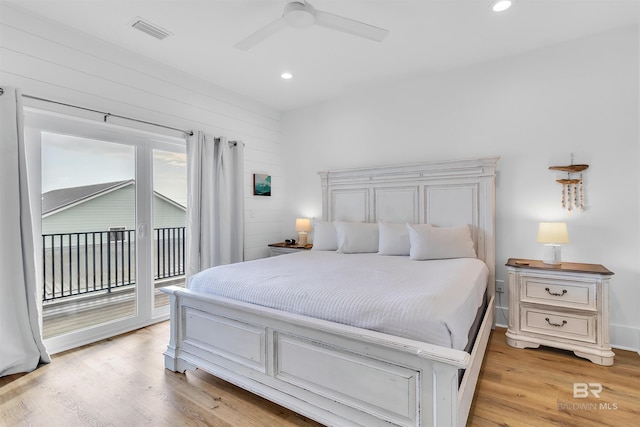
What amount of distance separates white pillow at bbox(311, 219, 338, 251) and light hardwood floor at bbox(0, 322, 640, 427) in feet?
6.19

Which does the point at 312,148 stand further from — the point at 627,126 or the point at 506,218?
the point at 627,126

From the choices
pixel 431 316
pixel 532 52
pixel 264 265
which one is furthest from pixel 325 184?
pixel 431 316

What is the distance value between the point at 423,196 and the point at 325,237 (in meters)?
1.24

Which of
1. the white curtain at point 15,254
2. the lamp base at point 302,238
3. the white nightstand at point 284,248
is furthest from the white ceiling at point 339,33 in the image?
the white nightstand at point 284,248

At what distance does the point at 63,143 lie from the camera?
2.76m

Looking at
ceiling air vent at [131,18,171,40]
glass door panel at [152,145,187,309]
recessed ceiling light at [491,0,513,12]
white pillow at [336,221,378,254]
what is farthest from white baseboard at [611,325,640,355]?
ceiling air vent at [131,18,171,40]

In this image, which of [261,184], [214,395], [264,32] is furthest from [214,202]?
[214,395]

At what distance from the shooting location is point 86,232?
2.96m

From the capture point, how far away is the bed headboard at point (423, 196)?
3.24 m

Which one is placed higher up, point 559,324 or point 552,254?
point 552,254

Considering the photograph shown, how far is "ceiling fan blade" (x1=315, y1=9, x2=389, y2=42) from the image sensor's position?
82.8 inches

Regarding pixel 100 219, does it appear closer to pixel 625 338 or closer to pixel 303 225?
pixel 303 225

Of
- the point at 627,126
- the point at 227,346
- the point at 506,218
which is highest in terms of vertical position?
the point at 627,126

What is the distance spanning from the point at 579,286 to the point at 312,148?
340 cm
